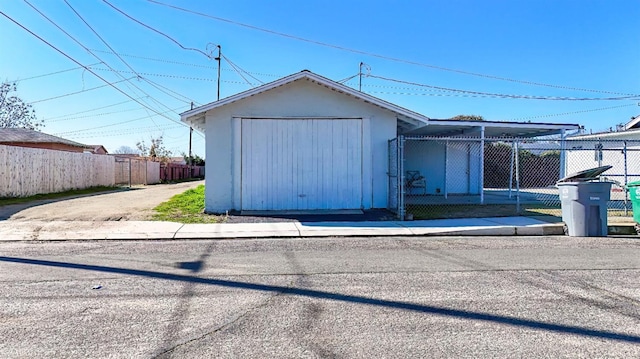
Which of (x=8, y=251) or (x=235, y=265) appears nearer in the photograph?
(x=235, y=265)

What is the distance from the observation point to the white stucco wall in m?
11.3

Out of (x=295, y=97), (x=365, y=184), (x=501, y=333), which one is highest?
(x=295, y=97)

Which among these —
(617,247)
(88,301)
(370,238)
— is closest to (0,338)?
(88,301)

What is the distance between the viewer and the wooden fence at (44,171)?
15398 mm

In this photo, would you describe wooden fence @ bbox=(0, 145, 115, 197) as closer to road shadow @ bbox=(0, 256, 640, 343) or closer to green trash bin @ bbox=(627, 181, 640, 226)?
road shadow @ bbox=(0, 256, 640, 343)

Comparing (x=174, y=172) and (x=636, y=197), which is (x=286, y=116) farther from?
(x=174, y=172)

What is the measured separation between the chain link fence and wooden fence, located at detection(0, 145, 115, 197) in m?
14.9

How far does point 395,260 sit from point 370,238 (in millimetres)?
2051

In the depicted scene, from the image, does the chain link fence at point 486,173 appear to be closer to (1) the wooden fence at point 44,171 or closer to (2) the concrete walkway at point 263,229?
(2) the concrete walkway at point 263,229

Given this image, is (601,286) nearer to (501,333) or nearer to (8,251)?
(501,333)

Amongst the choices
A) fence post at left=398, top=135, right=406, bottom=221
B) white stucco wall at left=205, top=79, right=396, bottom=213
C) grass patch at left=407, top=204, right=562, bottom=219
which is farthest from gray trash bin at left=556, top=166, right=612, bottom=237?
white stucco wall at left=205, top=79, right=396, bottom=213

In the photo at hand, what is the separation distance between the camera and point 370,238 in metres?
8.19

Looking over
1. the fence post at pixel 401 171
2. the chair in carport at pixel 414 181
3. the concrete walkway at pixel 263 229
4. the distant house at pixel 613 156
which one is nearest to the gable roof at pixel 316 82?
the fence post at pixel 401 171

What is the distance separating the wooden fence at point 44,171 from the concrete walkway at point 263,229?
7.31m
